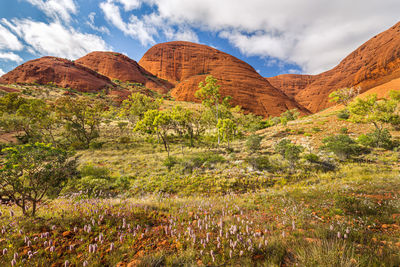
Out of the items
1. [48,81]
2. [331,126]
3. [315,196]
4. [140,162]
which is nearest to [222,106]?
[331,126]

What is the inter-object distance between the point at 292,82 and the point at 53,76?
620 feet

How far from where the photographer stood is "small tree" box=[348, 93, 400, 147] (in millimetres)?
13078

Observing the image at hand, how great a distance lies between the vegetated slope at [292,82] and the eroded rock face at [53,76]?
509 ft

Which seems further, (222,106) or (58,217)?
(222,106)

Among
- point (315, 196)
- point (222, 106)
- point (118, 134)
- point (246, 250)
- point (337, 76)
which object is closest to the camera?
point (246, 250)

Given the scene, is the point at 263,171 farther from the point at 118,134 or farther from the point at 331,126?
the point at 118,134

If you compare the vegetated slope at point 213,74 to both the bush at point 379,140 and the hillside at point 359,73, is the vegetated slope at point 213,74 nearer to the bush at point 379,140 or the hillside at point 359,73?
the hillside at point 359,73

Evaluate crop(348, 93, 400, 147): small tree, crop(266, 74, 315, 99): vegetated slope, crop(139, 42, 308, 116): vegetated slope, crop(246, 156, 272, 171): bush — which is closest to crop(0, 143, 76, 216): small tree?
crop(246, 156, 272, 171): bush

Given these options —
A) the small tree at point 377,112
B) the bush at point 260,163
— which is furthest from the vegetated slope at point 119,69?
the small tree at point 377,112

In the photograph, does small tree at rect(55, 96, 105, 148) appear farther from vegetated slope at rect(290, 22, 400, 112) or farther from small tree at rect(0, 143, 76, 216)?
vegetated slope at rect(290, 22, 400, 112)

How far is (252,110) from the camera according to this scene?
7281cm

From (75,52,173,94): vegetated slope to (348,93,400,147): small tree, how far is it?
93306 millimetres

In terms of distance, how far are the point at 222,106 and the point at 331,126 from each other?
1639cm

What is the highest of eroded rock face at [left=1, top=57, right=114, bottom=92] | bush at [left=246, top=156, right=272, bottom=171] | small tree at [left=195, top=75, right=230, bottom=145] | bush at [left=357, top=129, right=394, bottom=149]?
eroded rock face at [left=1, top=57, right=114, bottom=92]
